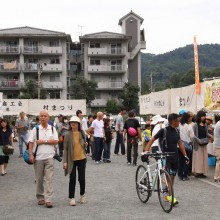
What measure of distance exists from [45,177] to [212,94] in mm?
7049

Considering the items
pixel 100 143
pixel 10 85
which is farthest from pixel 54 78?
pixel 100 143

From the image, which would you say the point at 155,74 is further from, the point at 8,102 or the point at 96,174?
the point at 96,174

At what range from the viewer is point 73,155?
8266 millimetres

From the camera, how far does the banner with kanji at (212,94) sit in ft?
43.0

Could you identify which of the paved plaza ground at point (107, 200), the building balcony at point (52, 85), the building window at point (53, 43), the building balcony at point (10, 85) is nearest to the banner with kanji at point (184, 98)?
the paved plaza ground at point (107, 200)

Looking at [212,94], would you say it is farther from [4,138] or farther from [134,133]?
[4,138]

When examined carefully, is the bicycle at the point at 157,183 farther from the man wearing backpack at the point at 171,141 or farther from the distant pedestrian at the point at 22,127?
the distant pedestrian at the point at 22,127

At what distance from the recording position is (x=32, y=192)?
384 inches

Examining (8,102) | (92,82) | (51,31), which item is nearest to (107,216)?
(8,102)

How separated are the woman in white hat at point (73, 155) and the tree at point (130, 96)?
160 ft

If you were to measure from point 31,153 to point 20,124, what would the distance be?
994 centimetres

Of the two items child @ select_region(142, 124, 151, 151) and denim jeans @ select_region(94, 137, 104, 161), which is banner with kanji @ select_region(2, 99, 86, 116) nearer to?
denim jeans @ select_region(94, 137, 104, 161)

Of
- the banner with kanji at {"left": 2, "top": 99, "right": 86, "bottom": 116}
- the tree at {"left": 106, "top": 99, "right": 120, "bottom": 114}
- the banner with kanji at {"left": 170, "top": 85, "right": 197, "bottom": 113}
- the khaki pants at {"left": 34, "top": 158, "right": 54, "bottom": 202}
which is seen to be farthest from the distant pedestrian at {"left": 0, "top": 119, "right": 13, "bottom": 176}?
the tree at {"left": 106, "top": 99, "right": 120, "bottom": 114}

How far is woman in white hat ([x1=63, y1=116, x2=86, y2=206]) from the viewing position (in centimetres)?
818
